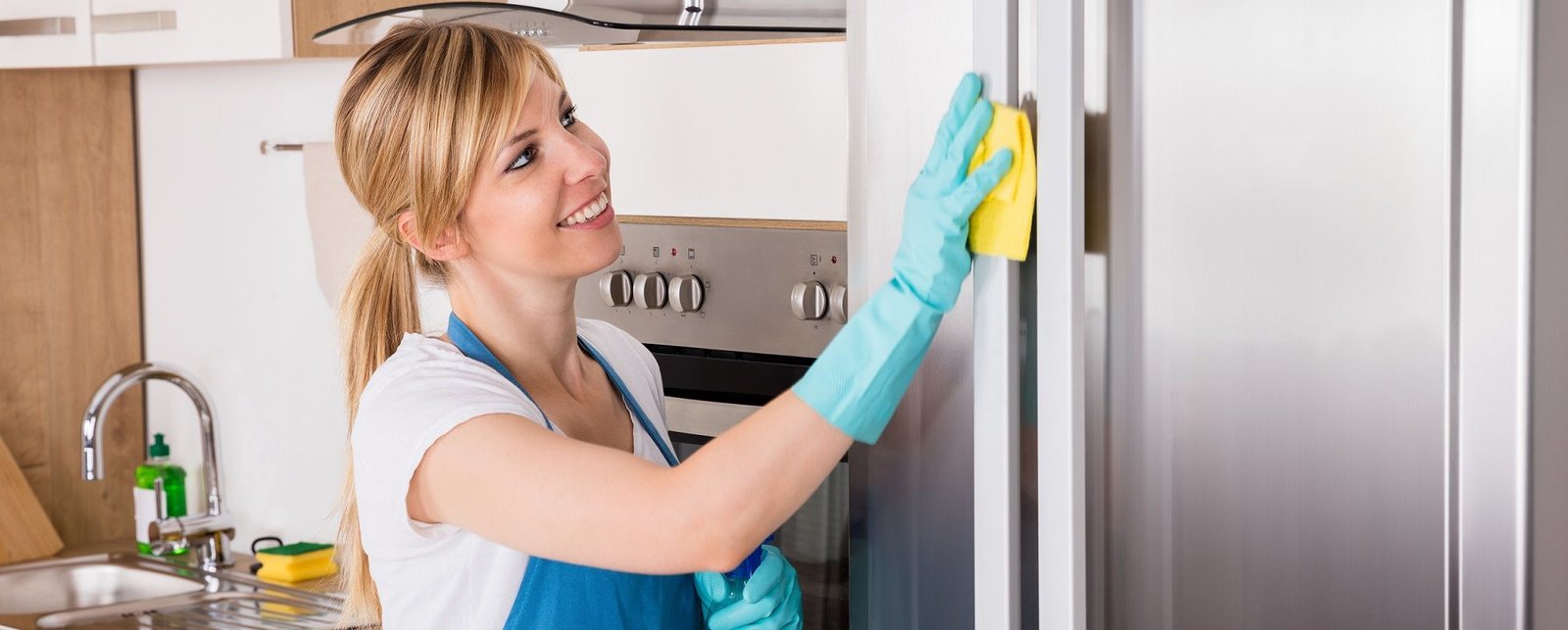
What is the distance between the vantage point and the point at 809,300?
57.4 inches

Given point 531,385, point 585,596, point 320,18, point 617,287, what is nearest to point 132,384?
point 320,18

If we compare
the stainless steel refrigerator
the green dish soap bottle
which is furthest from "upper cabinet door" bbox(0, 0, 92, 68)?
the stainless steel refrigerator

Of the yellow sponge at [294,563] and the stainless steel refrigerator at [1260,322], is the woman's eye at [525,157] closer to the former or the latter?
the stainless steel refrigerator at [1260,322]

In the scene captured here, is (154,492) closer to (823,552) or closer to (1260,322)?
(823,552)

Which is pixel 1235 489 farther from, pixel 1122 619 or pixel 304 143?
pixel 304 143

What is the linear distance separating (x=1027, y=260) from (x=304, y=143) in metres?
1.73

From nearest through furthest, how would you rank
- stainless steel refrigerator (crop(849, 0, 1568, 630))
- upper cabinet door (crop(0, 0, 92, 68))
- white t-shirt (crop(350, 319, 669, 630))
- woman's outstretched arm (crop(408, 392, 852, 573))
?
stainless steel refrigerator (crop(849, 0, 1568, 630)), woman's outstretched arm (crop(408, 392, 852, 573)), white t-shirt (crop(350, 319, 669, 630)), upper cabinet door (crop(0, 0, 92, 68))

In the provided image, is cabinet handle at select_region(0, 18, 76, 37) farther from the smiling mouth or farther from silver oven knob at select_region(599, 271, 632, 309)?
the smiling mouth

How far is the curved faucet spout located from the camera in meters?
2.25

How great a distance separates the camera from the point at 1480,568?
2.23 ft

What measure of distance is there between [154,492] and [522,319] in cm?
143

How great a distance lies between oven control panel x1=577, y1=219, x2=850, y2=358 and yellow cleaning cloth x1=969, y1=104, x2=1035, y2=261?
61 cm

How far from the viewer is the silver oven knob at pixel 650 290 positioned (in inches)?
62.4

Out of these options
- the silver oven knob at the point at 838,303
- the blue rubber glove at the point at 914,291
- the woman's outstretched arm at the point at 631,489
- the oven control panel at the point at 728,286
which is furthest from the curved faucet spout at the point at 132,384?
the blue rubber glove at the point at 914,291
